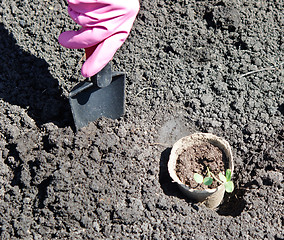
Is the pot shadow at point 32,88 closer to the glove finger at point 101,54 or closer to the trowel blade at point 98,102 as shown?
the trowel blade at point 98,102

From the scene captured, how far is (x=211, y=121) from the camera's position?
2.76m

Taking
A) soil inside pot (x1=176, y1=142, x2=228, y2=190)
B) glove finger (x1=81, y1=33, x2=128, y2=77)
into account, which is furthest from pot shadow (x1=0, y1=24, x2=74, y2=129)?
soil inside pot (x1=176, y1=142, x2=228, y2=190)

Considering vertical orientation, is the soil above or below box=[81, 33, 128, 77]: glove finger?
below

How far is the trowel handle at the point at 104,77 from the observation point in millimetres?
2364

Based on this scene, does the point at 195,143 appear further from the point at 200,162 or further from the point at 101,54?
the point at 101,54

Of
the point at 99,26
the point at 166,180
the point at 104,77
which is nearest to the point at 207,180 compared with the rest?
the point at 166,180

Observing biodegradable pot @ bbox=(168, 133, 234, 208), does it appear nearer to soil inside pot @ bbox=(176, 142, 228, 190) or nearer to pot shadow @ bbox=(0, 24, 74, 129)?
soil inside pot @ bbox=(176, 142, 228, 190)

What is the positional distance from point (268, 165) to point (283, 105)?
462 mm

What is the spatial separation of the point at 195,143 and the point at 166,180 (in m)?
0.29

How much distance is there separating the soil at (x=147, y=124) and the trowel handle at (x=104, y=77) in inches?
12.2

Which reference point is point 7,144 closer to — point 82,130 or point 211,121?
point 82,130

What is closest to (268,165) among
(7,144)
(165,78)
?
(165,78)

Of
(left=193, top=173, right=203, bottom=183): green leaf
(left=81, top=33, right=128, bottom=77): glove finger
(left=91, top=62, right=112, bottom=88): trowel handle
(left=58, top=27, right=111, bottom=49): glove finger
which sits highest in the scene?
(left=58, top=27, right=111, bottom=49): glove finger

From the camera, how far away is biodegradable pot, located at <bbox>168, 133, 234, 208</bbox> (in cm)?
238
